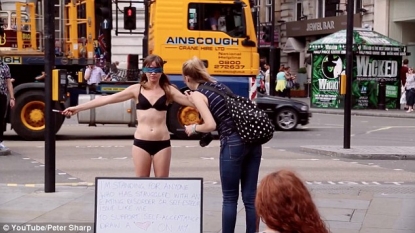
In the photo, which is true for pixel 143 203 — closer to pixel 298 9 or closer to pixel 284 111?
pixel 284 111

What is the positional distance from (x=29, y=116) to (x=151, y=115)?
394 inches

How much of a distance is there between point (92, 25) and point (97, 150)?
3.87m

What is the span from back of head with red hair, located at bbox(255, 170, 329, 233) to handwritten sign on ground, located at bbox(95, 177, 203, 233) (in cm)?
210

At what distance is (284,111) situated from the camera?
19.9 meters

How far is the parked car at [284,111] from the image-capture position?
19812mm

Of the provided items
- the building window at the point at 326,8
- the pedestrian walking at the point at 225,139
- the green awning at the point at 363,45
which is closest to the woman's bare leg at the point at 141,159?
the pedestrian walking at the point at 225,139

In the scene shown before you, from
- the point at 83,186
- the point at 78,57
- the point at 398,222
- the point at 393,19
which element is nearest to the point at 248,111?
the point at 398,222

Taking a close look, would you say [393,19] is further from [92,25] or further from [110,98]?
[110,98]

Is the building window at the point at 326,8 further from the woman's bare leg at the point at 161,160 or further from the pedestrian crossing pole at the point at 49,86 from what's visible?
the woman's bare leg at the point at 161,160

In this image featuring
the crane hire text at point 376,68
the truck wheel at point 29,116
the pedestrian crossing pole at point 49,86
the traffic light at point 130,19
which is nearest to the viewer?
the pedestrian crossing pole at point 49,86

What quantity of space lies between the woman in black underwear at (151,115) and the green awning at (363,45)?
23.9m

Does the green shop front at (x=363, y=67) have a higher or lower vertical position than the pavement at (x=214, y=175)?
higher

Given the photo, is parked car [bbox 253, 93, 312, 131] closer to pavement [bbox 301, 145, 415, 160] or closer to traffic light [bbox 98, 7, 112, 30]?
pavement [bbox 301, 145, 415, 160]

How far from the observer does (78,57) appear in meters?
17.4
